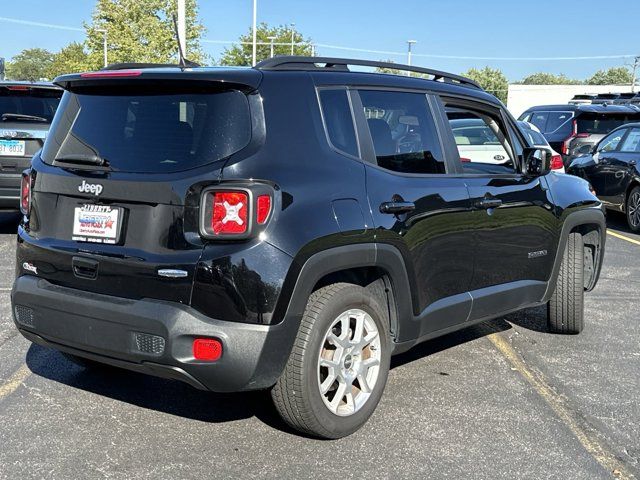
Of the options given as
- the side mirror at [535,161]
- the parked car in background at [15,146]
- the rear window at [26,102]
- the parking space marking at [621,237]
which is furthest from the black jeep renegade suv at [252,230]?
the parking space marking at [621,237]

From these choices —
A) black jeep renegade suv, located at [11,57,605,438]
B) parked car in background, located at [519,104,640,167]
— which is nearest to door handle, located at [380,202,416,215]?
black jeep renegade suv, located at [11,57,605,438]

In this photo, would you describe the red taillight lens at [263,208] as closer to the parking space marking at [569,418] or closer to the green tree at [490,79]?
the parking space marking at [569,418]

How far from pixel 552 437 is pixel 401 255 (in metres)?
1.21

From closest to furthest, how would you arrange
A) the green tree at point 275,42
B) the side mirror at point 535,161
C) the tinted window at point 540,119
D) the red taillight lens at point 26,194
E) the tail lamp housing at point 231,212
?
the tail lamp housing at point 231,212 → the red taillight lens at point 26,194 → the side mirror at point 535,161 → the tinted window at point 540,119 → the green tree at point 275,42

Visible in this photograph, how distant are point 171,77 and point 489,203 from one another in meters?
2.13

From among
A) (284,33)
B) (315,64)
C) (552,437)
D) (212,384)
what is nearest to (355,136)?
(315,64)

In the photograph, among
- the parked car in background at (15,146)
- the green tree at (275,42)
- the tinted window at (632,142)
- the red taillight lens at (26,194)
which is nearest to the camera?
the red taillight lens at (26,194)

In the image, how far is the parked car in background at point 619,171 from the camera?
11219 mm

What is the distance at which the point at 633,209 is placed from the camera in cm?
1125

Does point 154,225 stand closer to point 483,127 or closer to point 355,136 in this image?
point 355,136

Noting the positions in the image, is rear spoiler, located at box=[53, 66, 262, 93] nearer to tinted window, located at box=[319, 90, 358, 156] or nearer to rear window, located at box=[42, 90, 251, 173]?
rear window, located at box=[42, 90, 251, 173]

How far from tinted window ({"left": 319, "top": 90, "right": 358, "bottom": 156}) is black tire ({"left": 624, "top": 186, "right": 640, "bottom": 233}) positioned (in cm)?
857

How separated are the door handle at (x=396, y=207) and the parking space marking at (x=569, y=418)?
1.43 meters

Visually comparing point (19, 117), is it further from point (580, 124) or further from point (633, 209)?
point (580, 124)
